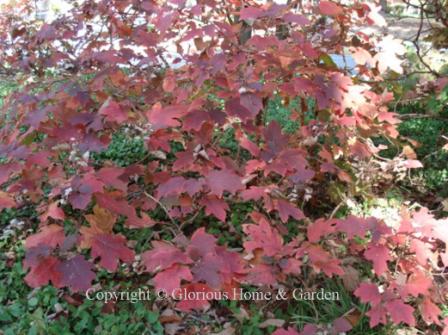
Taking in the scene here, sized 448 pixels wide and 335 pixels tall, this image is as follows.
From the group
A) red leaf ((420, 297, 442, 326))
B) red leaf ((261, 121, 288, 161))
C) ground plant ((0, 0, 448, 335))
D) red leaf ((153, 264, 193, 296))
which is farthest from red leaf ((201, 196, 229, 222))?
red leaf ((420, 297, 442, 326))

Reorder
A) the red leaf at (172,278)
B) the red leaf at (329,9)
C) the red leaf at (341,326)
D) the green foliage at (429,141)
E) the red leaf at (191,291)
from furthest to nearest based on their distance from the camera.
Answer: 1. the green foliage at (429,141)
2. the red leaf at (329,9)
3. the red leaf at (341,326)
4. the red leaf at (191,291)
5. the red leaf at (172,278)

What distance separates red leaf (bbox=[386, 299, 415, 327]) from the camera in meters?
1.65

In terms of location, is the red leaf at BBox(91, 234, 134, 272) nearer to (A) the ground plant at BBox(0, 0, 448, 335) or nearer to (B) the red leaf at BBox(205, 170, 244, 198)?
(A) the ground plant at BBox(0, 0, 448, 335)

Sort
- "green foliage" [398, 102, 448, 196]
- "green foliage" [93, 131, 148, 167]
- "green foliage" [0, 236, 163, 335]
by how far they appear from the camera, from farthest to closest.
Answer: "green foliage" [93, 131, 148, 167]
"green foliage" [398, 102, 448, 196]
"green foliage" [0, 236, 163, 335]

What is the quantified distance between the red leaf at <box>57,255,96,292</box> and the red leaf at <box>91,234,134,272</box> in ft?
0.25

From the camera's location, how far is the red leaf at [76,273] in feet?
4.59

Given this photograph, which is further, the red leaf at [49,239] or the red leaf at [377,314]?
the red leaf at [377,314]

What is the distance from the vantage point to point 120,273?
2.55 metres

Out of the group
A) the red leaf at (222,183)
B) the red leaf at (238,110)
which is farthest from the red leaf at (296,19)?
the red leaf at (222,183)

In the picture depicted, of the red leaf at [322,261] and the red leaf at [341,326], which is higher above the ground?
the red leaf at [322,261]

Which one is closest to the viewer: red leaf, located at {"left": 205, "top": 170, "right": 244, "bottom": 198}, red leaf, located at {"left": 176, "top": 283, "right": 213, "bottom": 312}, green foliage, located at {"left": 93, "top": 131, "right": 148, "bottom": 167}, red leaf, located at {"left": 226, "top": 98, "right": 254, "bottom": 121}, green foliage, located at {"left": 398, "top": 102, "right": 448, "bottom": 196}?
red leaf, located at {"left": 176, "top": 283, "right": 213, "bottom": 312}

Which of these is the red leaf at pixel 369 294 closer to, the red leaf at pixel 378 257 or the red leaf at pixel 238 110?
the red leaf at pixel 378 257

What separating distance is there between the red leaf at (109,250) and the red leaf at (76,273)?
0.25 feet

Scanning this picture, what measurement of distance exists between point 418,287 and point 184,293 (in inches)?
37.0
